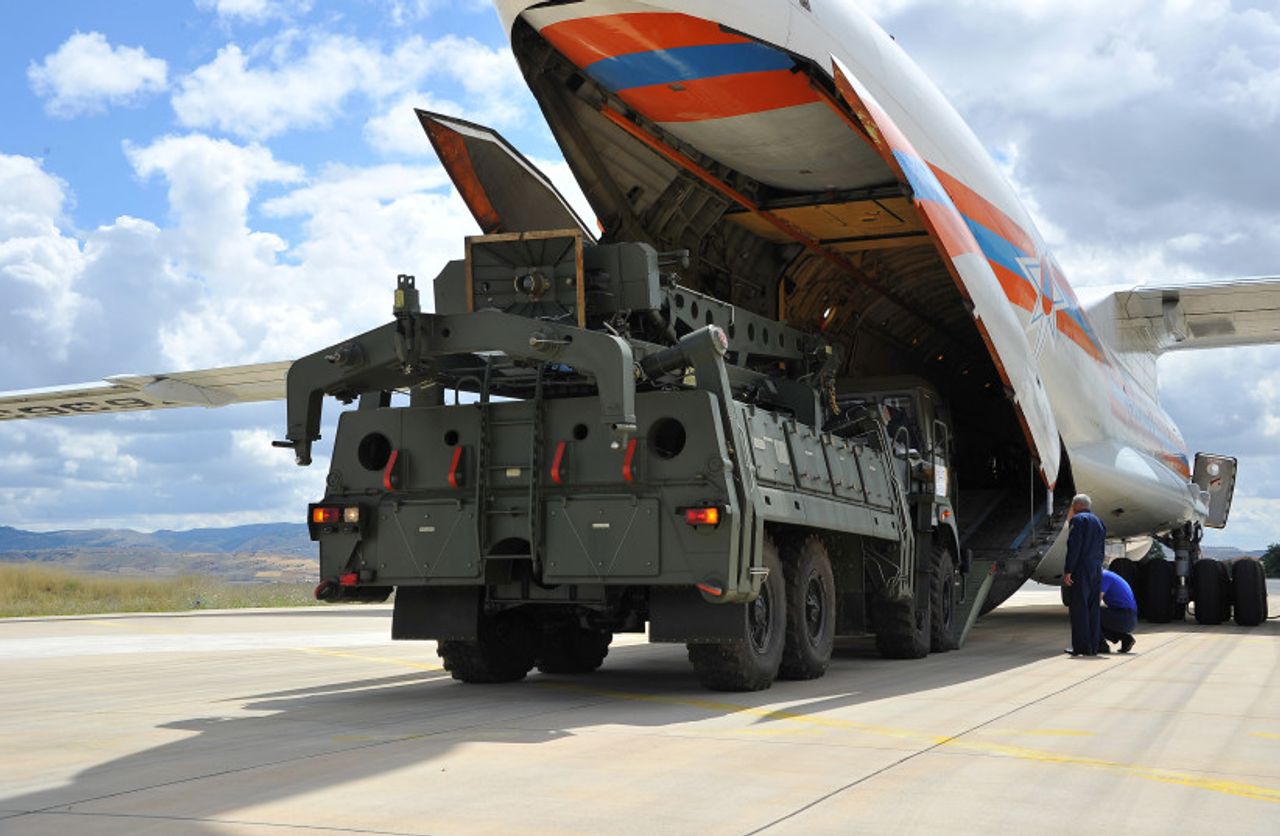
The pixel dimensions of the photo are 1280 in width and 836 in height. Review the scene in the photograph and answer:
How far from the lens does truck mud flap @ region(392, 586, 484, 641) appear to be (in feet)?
30.0

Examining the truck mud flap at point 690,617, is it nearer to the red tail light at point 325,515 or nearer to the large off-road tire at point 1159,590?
the red tail light at point 325,515

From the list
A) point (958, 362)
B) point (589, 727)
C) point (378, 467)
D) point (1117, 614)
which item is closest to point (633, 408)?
point (589, 727)

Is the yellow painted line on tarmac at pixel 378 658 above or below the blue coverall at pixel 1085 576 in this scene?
below

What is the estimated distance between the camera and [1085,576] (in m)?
12.3

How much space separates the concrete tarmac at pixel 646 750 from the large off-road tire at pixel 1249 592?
22.8ft

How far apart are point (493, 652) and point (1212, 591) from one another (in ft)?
40.6

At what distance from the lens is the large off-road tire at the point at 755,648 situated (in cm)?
860

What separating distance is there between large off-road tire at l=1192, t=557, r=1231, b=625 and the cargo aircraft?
106 centimetres

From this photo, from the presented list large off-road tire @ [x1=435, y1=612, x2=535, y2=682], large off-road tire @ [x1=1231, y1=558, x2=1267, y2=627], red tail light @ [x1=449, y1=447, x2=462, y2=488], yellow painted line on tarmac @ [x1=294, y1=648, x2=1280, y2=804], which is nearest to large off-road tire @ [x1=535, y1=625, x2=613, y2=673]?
large off-road tire @ [x1=435, y1=612, x2=535, y2=682]

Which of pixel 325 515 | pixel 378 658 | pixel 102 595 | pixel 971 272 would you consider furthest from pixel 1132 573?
pixel 102 595

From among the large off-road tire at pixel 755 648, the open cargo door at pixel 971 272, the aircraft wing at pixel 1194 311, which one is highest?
the aircraft wing at pixel 1194 311

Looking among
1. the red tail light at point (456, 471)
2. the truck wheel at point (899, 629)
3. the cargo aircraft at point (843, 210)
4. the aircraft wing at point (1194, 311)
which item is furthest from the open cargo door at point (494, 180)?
the aircraft wing at point (1194, 311)

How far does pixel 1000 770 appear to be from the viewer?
5.73 metres

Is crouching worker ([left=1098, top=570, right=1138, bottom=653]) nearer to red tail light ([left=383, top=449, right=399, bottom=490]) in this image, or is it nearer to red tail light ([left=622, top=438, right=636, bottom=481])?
red tail light ([left=622, top=438, right=636, bottom=481])
